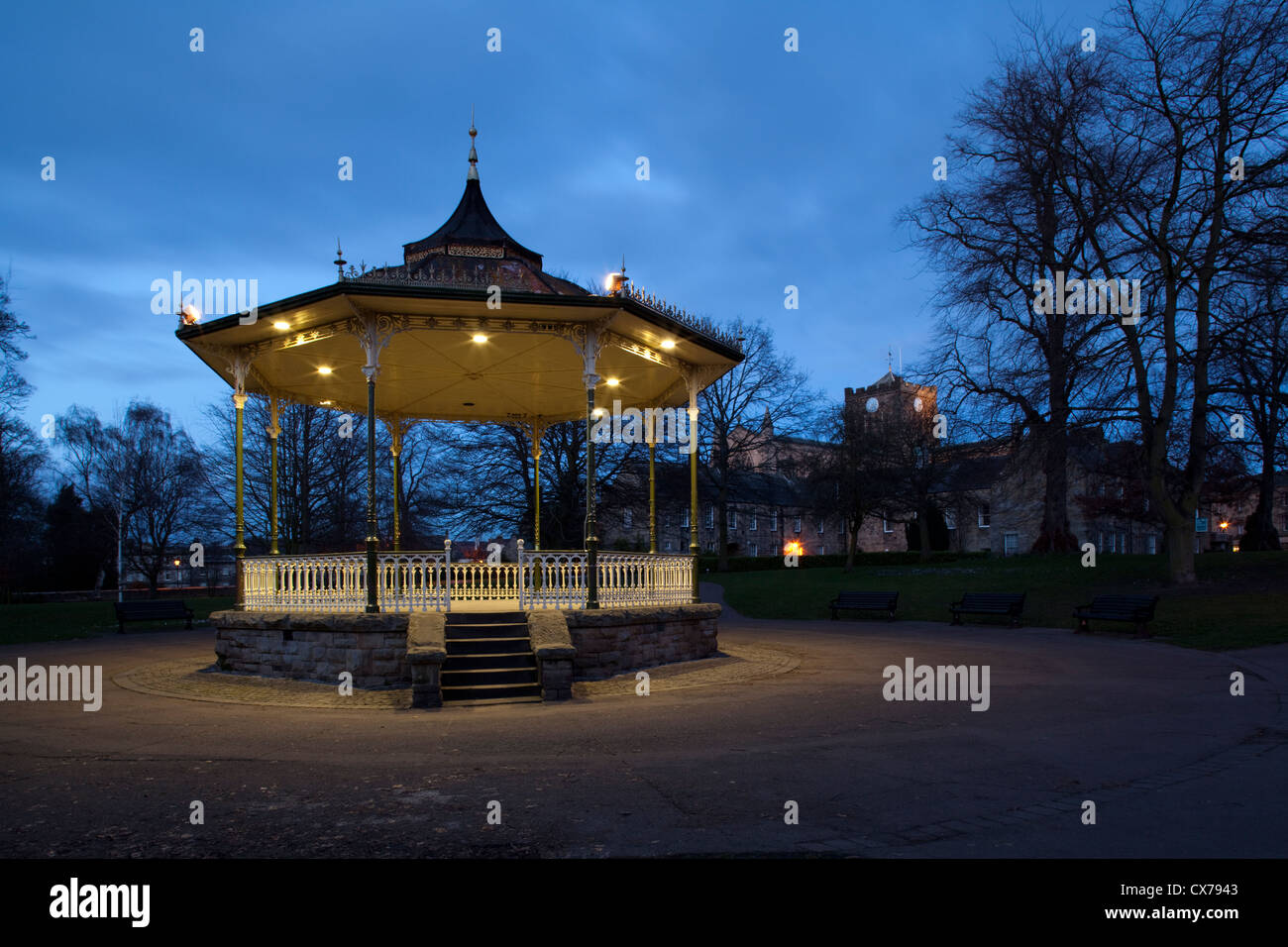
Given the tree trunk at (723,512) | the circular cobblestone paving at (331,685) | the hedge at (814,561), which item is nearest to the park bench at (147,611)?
the circular cobblestone paving at (331,685)

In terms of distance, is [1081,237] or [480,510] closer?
[1081,237]

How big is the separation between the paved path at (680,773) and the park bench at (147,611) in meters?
13.8

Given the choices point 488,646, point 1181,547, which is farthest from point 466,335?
point 1181,547

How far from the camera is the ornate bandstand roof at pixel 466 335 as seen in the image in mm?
13047

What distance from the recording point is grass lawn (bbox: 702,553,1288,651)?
18.2 m

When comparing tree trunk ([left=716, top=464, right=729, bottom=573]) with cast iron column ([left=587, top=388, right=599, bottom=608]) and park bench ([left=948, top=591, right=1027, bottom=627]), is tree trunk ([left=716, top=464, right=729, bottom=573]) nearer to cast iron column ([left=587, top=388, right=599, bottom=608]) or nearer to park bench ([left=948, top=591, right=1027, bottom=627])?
park bench ([left=948, top=591, right=1027, bottom=627])

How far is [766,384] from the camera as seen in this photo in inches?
1879

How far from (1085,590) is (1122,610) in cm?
584

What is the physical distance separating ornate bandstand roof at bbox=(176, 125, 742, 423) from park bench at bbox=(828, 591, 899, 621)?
375 inches

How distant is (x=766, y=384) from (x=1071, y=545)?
19210 mm

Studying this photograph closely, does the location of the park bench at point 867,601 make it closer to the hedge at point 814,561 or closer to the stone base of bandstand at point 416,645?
the stone base of bandstand at point 416,645
